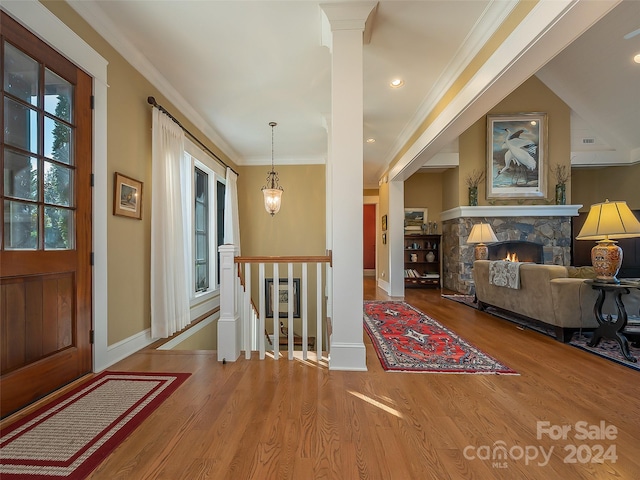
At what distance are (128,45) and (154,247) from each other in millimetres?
1856

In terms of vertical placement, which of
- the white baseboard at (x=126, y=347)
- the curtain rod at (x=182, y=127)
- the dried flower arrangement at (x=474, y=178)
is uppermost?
the curtain rod at (x=182, y=127)

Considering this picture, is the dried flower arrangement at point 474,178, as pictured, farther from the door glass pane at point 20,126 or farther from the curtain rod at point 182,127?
the door glass pane at point 20,126

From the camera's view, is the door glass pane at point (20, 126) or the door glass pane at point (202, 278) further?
the door glass pane at point (202, 278)

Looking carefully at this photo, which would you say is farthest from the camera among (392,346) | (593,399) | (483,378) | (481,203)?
(481,203)

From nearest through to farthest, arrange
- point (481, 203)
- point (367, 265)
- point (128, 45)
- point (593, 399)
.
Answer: point (593, 399), point (128, 45), point (481, 203), point (367, 265)

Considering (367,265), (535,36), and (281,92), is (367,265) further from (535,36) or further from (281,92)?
(535,36)

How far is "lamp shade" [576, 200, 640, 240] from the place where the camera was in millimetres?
2494

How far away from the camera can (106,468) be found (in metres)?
1.28

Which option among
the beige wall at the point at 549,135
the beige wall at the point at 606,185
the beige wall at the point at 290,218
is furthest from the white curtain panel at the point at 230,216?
the beige wall at the point at 606,185

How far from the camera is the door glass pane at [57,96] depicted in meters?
1.93

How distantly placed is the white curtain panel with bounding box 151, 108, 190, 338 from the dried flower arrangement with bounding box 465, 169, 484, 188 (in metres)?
5.50

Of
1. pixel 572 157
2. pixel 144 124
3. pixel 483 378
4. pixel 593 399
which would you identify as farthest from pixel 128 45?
pixel 572 157

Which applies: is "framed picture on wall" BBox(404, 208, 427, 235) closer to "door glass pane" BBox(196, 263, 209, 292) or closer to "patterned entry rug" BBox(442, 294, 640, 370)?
"patterned entry rug" BBox(442, 294, 640, 370)

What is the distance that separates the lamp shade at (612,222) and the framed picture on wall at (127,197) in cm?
421
